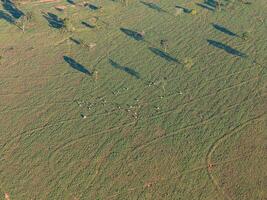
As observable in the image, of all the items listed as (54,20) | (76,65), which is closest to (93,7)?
(54,20)

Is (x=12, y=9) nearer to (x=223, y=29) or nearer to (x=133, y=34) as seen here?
(x=133, y=34)

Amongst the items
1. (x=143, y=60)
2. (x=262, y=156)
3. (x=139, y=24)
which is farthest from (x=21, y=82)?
(x=262, y=156)

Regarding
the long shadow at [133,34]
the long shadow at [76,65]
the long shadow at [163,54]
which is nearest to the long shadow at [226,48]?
the long shadow at [163,54]

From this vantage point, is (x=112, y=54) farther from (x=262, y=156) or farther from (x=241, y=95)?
(x=262, y=156)

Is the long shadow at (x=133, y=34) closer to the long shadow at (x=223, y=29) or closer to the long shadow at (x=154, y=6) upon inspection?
the long shadow at (x=154, y=6)

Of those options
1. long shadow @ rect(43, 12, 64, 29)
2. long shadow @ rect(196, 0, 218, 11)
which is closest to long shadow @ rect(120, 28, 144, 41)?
long shadow @ rect(43, 12, 64, 29)

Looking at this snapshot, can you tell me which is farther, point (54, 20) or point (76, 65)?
point (54, 20)

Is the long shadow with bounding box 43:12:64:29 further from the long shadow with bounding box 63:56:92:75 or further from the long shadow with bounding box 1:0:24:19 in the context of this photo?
the long shadow with bounding box 63:56:92:75
